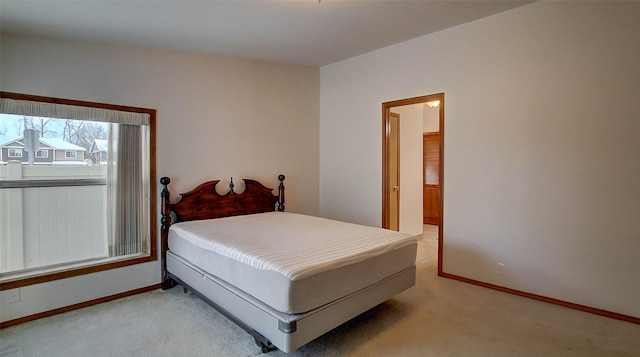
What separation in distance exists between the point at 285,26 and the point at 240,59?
112 cm

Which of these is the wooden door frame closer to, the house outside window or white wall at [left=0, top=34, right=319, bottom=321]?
white wall at [left=0, top=34, right=319, bottom=321]

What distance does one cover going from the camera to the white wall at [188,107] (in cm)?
279

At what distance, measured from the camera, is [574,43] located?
9.09 feet

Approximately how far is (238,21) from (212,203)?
2.01m

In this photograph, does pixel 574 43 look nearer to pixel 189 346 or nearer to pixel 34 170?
pixel 189 346

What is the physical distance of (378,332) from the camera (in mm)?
2428

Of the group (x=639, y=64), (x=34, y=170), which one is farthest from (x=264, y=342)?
(x=639, y=64)

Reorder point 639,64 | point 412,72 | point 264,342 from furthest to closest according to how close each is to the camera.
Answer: point 412,72 → point 639,64 → point 264,342

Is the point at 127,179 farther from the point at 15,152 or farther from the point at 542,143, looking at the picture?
the point at 542,143

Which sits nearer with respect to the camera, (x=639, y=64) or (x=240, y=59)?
(x=639, y=64)

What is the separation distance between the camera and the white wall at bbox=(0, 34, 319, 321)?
9.14 ft

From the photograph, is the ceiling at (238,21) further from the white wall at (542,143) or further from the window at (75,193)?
the window at (75,193)

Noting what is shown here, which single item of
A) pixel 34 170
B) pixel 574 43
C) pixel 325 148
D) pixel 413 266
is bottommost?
pixel 413 266

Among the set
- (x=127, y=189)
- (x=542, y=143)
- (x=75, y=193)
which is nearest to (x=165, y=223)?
(x=127, y=189)
